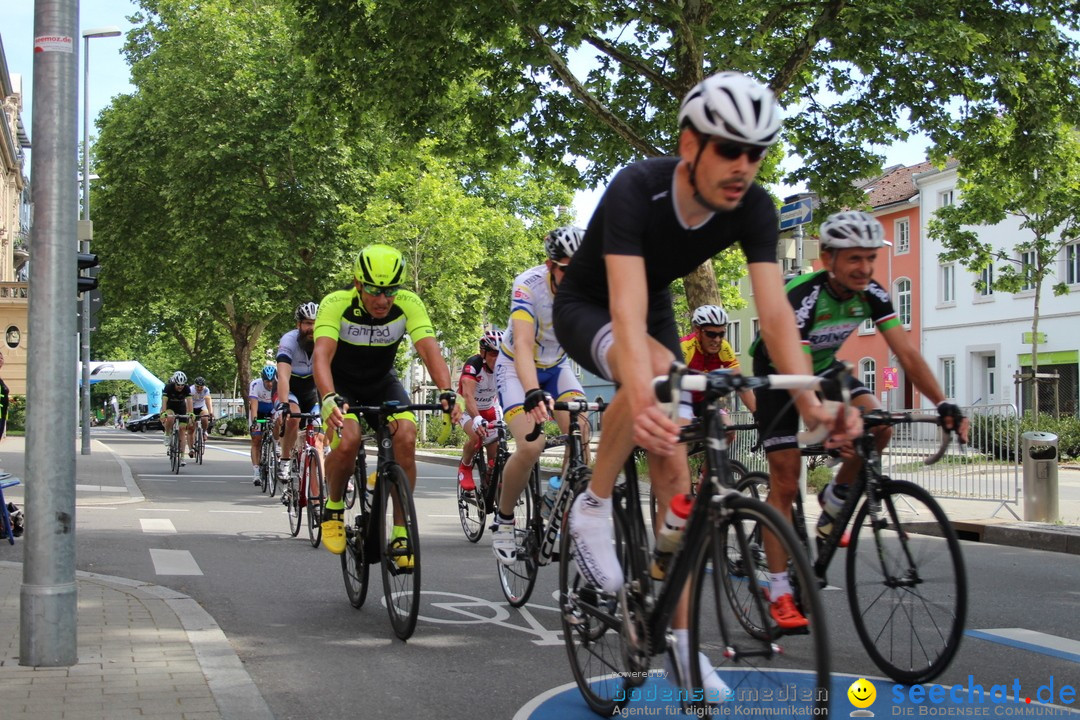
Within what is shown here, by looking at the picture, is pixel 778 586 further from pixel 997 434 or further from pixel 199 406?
pixel 199 406

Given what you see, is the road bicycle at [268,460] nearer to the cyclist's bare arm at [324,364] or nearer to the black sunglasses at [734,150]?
the cyclist's bare arm at [324,364]

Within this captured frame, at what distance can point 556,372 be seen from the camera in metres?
7.80

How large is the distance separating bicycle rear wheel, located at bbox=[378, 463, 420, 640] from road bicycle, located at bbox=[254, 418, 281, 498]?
8945mm

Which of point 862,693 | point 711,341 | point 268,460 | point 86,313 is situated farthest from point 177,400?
point 862,693

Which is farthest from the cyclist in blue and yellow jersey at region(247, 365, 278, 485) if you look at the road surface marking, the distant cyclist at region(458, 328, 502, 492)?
the road surface marking

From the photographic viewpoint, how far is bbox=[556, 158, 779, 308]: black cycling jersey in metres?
3.79

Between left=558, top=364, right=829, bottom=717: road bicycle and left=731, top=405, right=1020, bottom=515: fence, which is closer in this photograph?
left=558, top=364, right=829, bottom=717: road bicycle

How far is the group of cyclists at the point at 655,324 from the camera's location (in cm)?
358

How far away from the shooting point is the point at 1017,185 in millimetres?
24422

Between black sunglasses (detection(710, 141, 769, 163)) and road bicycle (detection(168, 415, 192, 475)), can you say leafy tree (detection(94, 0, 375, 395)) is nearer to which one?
road bicycle (detection(168, 415, 192, 475))

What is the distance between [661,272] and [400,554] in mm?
2685

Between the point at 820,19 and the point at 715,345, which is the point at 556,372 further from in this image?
the point at 820,19

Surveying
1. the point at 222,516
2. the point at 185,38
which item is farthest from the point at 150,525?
the point at 185,38

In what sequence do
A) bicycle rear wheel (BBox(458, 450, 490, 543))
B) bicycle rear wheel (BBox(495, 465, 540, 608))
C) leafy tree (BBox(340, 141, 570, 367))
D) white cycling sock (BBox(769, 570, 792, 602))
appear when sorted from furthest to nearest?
leafy tree (BBox(340, 141, 570, 367))
bicycle rear wheel (BBox(458, 450, 490, 543))
bicycle rear wheel (BBox(495, 465, 540, 608))
white cycling sock (BBox(769, 570, 792, 602))
